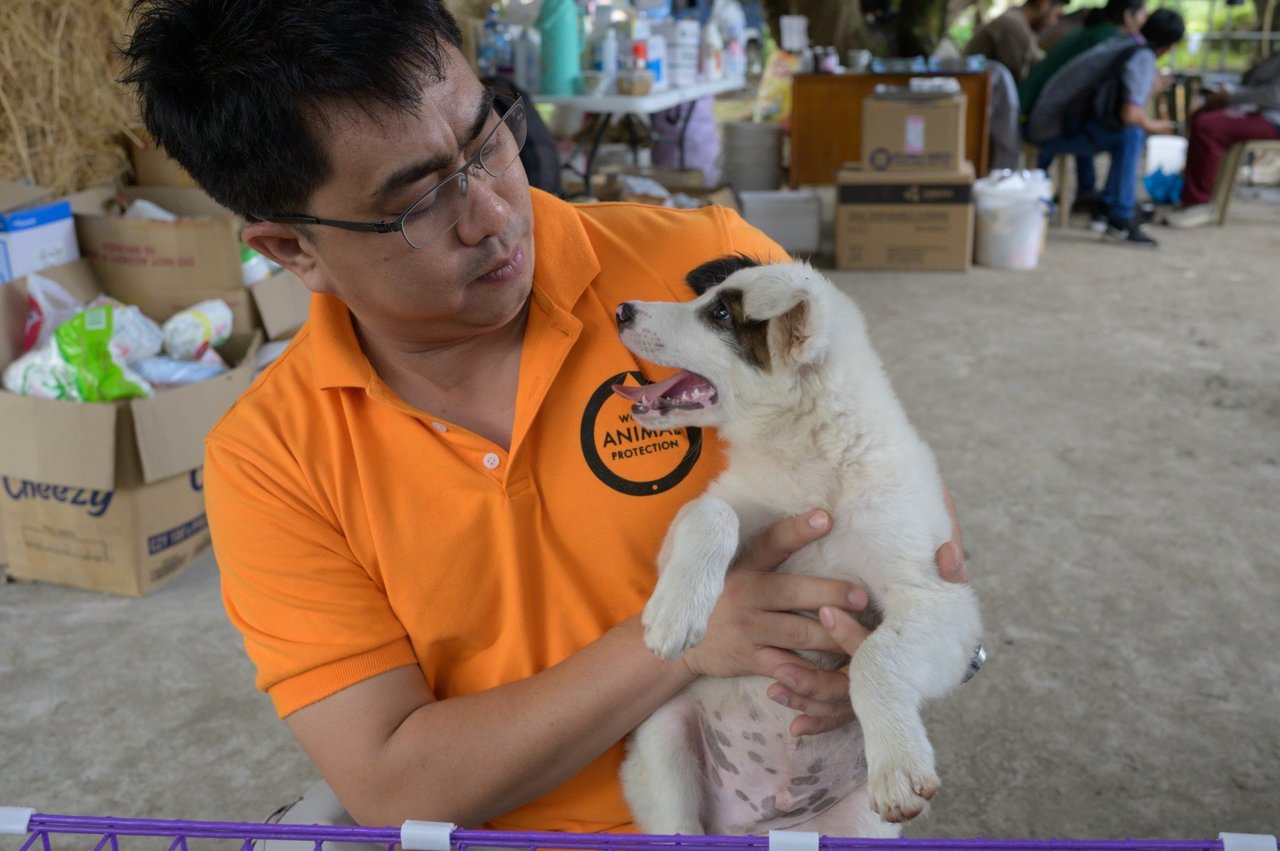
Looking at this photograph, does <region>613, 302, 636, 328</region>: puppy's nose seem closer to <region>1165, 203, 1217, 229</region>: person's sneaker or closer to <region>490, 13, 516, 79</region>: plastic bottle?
<region>490, 13, 516, 79</region>: plastic bottle

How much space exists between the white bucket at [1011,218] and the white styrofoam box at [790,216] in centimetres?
108

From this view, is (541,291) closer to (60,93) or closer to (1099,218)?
(60,93)

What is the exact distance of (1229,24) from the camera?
14.8 m

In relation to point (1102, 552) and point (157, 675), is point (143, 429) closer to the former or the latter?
point (157, 675)

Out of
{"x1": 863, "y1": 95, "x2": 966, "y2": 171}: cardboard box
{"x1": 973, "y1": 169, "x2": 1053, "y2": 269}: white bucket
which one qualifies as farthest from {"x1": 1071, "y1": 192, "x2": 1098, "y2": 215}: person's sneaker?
{"x1": 863, "y1": 95, "x2": 966, "y2": 171}: cardboard box

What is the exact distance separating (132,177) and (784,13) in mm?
10860

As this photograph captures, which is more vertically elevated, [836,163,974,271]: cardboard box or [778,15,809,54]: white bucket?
[778,15,809,54]: white bucket

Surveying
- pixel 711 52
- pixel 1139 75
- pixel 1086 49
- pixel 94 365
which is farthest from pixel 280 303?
pixel 1086 49

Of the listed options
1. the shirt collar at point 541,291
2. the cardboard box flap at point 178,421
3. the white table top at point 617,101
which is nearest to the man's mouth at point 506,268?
the shirt collar at point 541,291

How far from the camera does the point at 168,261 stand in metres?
3.85

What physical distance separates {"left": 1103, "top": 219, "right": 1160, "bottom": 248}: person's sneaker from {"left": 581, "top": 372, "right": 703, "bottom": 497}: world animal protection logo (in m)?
7.22

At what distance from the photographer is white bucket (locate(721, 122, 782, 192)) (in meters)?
8.77

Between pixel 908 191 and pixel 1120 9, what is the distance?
2882mm

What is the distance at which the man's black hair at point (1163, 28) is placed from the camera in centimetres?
838
